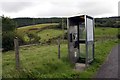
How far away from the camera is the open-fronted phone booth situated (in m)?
16.4

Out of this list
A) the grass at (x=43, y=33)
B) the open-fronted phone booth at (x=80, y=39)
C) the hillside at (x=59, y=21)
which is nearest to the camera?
the open-fronted phone booth at (x=80, y=39)

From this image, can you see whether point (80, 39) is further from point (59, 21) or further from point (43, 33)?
point (59, 21)

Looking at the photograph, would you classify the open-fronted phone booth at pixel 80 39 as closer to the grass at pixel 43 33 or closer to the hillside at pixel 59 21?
the grass at pixel 43 33

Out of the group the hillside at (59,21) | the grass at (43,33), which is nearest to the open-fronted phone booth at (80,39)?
the grass at (43,33)

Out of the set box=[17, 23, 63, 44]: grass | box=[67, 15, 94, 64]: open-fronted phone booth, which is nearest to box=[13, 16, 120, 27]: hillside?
box=[17, 23, 63, 44]: grass

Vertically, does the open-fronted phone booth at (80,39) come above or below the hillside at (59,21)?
below

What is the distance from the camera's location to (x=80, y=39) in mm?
19312

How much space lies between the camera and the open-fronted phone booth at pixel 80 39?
16.4 metres

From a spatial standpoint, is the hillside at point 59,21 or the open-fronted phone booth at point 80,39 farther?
the hillside at point 59,21

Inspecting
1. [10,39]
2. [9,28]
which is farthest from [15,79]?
[9,28]

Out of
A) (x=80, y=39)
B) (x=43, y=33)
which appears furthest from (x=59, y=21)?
(x=80, y=39)

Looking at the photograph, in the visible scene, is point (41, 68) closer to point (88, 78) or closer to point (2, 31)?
point (88, 78)

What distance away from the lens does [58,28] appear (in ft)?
286

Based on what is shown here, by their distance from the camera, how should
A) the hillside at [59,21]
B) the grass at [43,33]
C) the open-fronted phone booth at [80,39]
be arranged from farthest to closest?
the hillside at [59,21]
the grass at [43,33]
the open-fronted phone booth at [80,39]
